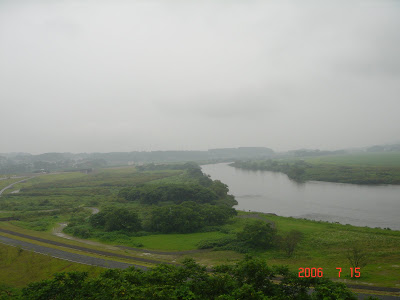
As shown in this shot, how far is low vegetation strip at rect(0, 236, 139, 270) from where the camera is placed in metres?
16.8

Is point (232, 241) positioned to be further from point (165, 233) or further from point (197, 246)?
point (165, 233)

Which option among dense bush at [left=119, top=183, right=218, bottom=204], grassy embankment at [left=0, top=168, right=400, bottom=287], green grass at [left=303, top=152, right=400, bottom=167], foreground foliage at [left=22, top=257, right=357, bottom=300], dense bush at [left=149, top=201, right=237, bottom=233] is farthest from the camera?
green grass at [left=303, top=152, right=400, bottom=167]

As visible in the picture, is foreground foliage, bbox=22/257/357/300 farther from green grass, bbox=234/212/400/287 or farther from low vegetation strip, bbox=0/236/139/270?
green grass, bbox=234/212/400/287

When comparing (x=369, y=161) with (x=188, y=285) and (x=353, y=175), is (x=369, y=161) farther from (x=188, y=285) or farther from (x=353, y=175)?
(x=188, y=285)

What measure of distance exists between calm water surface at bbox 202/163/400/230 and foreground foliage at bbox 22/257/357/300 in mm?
24173

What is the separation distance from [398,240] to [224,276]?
17866 mm

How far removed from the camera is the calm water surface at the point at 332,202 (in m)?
32.2

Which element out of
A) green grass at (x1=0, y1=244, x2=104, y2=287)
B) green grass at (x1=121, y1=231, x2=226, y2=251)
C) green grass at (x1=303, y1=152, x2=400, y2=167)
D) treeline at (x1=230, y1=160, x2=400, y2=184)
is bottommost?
green grass at (x1=121, y1=231, x2=226, y2=251)

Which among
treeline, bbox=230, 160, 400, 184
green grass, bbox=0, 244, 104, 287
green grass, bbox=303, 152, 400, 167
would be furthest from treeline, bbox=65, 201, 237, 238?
green grass, bbox=303, 152, 400, 167

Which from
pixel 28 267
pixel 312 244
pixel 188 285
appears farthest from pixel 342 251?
pixel 28 267

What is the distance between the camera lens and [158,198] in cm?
4175

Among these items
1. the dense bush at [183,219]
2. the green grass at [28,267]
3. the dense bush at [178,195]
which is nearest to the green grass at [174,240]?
the dense bush at [183,219]

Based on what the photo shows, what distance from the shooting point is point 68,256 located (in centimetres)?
1830

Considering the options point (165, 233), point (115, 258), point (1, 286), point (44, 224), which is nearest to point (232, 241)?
point (165, 233)
